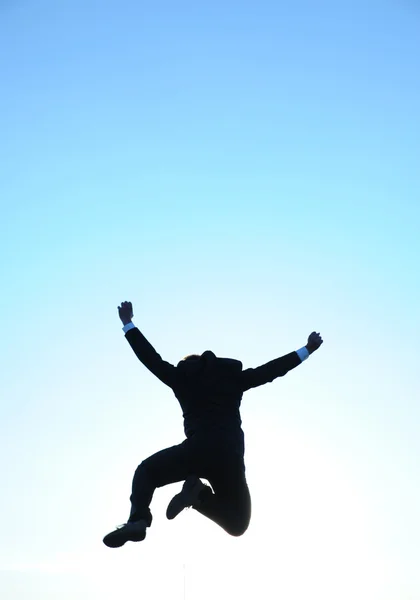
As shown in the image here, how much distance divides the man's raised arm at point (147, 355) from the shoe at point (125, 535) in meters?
1.49

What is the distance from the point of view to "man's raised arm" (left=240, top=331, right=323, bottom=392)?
8781 millimetres

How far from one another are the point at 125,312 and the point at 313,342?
2060 mm

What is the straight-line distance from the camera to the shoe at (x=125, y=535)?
25.8 ft

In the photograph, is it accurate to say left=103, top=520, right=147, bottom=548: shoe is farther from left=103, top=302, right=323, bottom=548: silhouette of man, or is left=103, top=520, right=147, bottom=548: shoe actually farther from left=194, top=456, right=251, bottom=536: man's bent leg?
left=194, top=456, right=251, bottom=536: man's bent leg

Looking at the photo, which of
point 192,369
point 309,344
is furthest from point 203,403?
point 309,344

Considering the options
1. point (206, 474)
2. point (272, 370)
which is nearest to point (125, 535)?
point (206, 474)

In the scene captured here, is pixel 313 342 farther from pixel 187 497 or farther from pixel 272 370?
pixel 187 497

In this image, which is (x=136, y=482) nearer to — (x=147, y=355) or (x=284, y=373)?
(x=147, y=355)

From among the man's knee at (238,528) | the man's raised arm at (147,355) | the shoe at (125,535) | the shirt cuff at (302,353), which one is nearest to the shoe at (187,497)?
the shoe at (125,535)

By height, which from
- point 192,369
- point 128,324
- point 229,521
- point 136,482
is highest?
point 128,324

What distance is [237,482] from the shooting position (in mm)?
8391

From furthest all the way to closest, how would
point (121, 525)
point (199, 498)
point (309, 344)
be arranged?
point (309, 344)
point (199, 498)
point (121, 525)

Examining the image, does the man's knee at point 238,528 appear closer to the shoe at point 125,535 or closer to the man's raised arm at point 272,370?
the shoe at point 125,535

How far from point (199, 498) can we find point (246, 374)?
4.28ft
